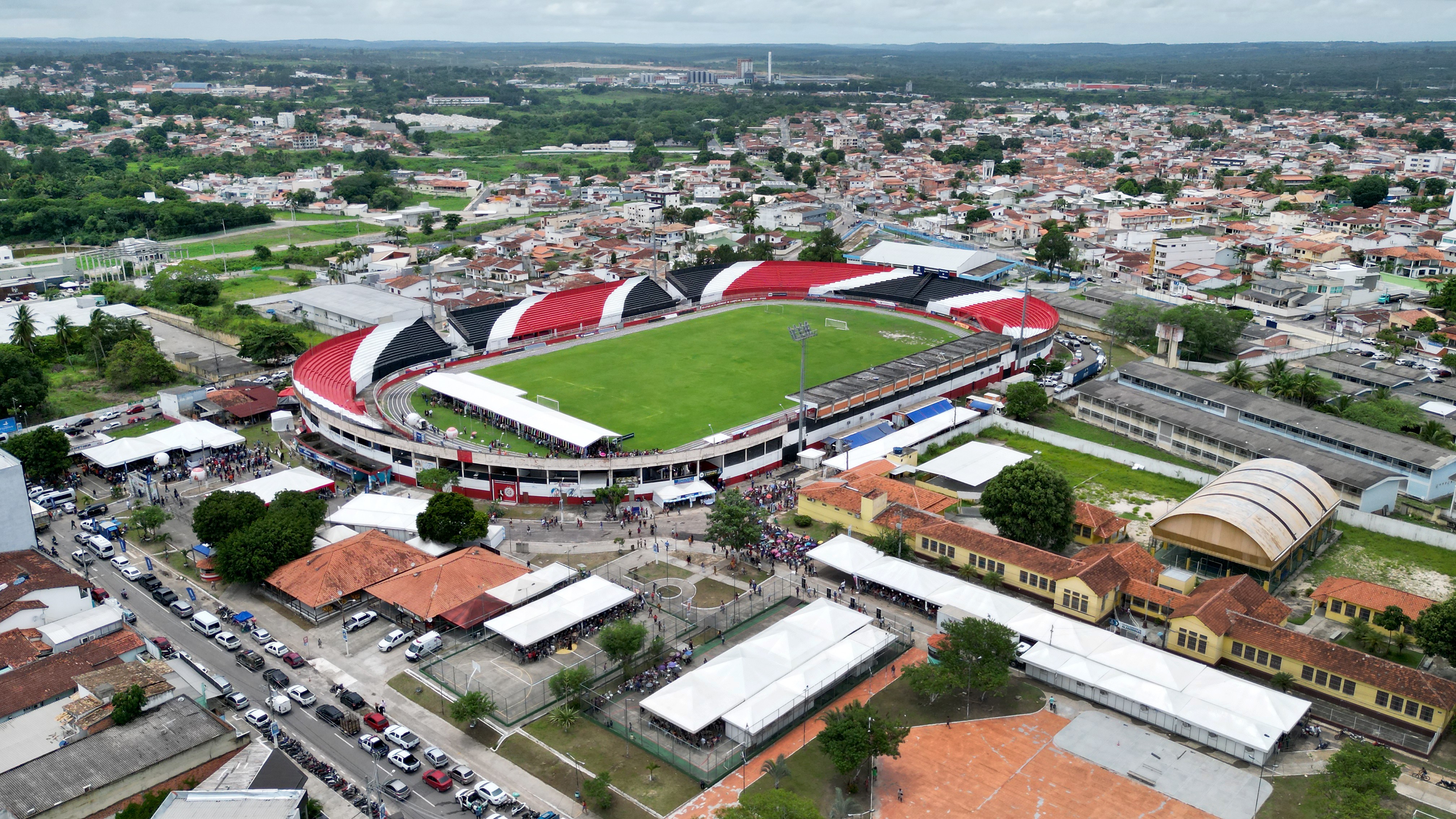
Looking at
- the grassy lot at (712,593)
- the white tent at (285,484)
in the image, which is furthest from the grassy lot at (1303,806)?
the white tent at (285,484)

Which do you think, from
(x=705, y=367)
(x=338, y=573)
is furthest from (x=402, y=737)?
(x=705, y=367)

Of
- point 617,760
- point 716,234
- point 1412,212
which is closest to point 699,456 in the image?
point 617,760

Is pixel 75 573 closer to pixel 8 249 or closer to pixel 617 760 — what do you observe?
pixel 617 760

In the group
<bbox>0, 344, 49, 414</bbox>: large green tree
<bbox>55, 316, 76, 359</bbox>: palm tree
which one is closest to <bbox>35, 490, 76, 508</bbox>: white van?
<bbox>0, 344, 49, 414</bbox>: large green tree

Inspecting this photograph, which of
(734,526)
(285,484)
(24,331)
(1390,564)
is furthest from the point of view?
(24,331)

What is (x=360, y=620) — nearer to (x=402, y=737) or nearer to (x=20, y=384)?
(x=402, y=737)
